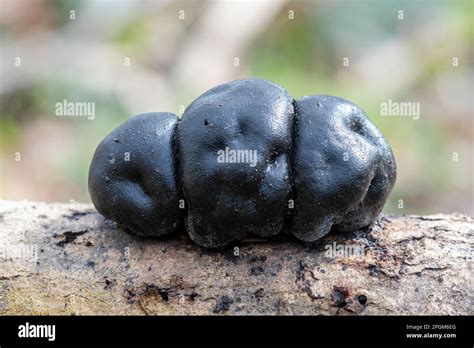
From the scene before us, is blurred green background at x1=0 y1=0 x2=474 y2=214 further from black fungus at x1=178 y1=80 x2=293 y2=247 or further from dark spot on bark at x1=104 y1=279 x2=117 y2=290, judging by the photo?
dark spot on bark at x1=104 y1=279 x2=117 y2=290

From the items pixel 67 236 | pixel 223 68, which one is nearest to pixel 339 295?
pixel 67 236

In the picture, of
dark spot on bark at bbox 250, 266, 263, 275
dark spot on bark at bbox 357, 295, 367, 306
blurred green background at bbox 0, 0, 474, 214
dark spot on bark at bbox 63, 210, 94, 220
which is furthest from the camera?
blurred green background at bbox 0, 0, 474, 214

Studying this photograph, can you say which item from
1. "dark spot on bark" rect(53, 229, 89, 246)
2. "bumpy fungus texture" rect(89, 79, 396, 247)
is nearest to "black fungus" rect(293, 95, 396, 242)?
"bumpy fungus texture" rect(89, 79, 396, 247)

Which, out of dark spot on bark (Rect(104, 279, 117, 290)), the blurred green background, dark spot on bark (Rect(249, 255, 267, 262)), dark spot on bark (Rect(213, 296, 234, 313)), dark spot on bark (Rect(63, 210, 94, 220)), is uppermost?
the blurred green background

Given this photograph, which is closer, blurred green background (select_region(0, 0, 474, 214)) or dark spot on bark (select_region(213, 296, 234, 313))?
dark spot on bark (select_region(213, 296, 234, 313))

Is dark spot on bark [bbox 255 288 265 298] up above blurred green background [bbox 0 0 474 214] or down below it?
below

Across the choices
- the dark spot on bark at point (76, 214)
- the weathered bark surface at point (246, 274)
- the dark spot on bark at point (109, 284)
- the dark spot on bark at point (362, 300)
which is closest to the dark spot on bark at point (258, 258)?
the weathered bark surface at point (246, 274)
